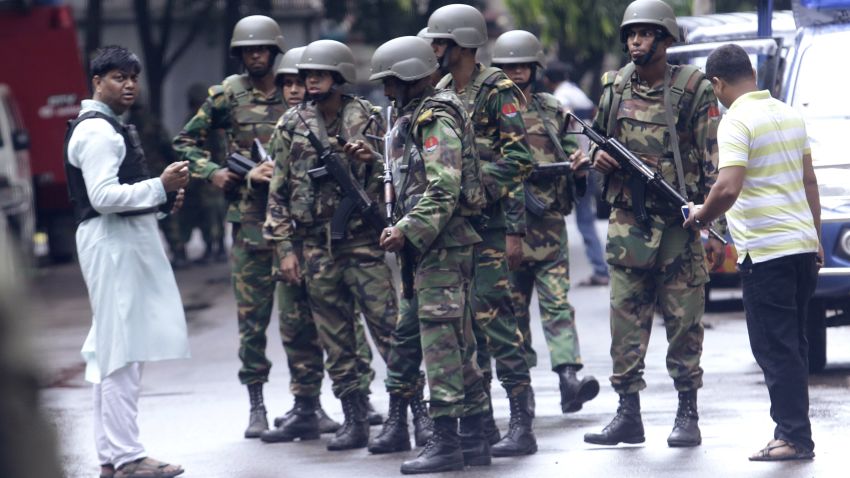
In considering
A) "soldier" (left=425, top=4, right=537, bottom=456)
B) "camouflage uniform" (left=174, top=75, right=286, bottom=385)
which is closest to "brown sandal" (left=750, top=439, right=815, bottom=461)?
"soldier" (left=425, top=4, right=537, bottom=456)

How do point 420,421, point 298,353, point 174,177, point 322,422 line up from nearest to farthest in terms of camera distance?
point 174,177 < point 420,421 < point 298,353 < point 322,422

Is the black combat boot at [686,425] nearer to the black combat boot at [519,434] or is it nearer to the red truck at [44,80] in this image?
the black combat boot at [519,434]

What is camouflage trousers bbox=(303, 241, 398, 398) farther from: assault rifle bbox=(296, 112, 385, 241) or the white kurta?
the white kurta

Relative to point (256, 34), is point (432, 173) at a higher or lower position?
lower

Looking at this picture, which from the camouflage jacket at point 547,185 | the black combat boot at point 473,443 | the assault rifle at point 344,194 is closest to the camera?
the black combat boot at point 473,443

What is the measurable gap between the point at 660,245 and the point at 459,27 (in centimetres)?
132

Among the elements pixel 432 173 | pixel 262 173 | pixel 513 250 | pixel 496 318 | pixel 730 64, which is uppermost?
pixel 730 64

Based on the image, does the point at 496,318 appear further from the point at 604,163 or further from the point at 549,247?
the point at 549,247

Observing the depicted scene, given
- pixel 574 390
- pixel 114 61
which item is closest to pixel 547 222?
pixel 574 390

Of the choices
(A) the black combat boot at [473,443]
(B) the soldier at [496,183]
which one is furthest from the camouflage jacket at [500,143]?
(A) the black combat boot at [473,443]

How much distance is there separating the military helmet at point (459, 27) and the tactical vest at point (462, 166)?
391 millimetres

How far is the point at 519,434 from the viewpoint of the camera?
6594 mm

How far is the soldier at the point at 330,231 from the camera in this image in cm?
692

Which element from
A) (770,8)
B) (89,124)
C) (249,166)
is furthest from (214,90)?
(770,8)
